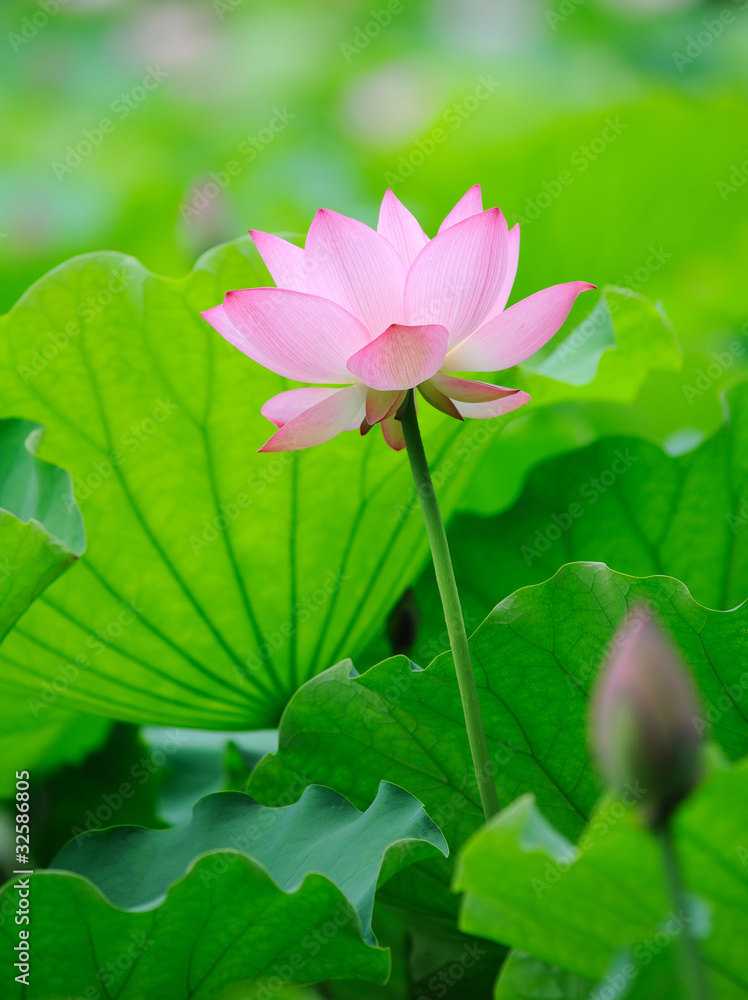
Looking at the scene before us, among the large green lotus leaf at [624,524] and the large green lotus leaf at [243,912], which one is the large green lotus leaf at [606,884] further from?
the large green lotus leaf at [624,524]

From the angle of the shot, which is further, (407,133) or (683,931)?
(407,133)

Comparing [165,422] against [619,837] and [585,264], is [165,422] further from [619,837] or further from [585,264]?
[585,264]

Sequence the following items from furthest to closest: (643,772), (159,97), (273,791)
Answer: (159,97) < (273,791) < (643,772)

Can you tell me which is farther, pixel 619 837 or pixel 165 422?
pixel 165 422

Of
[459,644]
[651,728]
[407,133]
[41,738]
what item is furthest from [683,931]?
[407,133]

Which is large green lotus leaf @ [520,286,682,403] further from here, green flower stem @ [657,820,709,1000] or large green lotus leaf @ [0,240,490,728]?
green flower stem @ [657,820,709,1000]

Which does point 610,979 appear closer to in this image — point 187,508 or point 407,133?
point 187,508

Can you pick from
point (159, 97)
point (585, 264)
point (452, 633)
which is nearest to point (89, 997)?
point (452, 633)
